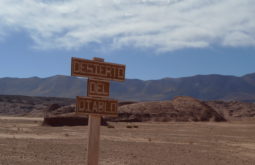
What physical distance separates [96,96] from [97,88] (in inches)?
7.6

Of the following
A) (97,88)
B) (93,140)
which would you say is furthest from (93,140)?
(97,88)

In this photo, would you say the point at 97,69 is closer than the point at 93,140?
Yes

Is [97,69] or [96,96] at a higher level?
[97,69]

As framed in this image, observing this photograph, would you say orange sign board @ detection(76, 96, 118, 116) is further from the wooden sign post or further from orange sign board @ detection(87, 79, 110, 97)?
orange sign board @ detection(87, 79, 110, 97)

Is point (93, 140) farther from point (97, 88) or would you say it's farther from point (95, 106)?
point (97, 88)

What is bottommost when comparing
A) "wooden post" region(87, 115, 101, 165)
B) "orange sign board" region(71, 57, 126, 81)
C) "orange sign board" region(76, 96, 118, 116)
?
"wooden post" region(87, 115, 101, 165)

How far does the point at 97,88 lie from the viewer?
10.6 meters

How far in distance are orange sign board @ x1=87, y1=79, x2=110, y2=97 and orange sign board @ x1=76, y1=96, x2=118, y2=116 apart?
12 centimetres

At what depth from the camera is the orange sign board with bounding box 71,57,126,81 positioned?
33.5 feet

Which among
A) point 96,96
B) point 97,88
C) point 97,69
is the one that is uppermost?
point 97,69

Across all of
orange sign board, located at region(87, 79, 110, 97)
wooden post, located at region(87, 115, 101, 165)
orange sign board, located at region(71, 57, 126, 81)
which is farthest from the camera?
wooden post, located at region(87, 115, 101, 165)

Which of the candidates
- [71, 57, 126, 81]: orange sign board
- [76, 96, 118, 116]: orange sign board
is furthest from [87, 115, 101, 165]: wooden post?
[71, 57, 126, 81]: orange sign board

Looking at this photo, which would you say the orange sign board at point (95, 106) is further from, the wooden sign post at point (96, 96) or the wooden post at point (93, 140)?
the wooden post at point (93, 140)

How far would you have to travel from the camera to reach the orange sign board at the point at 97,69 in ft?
33.5
